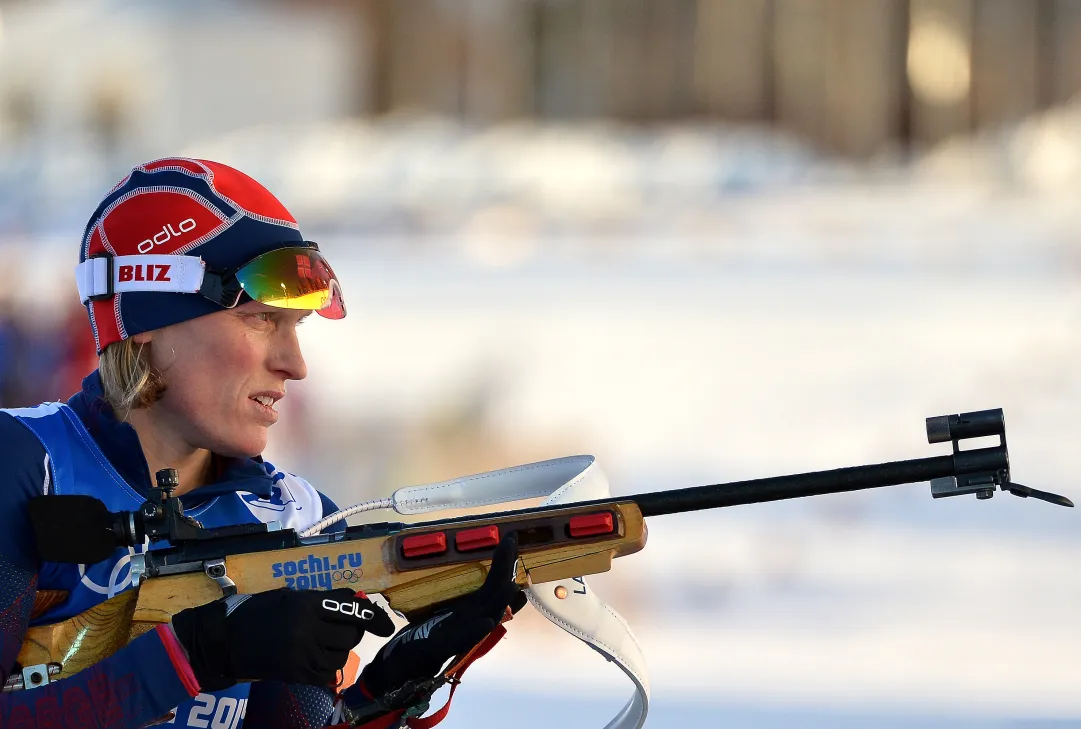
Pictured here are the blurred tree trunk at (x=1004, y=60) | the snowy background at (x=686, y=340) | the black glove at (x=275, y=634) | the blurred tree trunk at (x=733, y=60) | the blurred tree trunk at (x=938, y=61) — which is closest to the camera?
the black glove at (x=275, y=634)

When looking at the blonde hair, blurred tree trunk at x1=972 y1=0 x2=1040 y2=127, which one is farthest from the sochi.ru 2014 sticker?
blurred tree trunk at x1=972 y1=0 x2=1040 y2=127

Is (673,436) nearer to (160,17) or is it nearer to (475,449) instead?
(475,449)

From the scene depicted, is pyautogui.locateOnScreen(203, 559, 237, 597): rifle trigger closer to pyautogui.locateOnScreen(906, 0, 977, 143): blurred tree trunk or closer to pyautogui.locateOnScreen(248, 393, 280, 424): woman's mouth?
pyautogui.locateOnScreen(248, 393, 280, 424): woman's mouth

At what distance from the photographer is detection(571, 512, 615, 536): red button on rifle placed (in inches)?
90.7

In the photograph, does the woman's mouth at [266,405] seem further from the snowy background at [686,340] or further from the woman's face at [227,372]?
the snowy background at [686,340]

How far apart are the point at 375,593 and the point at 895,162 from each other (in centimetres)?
2170

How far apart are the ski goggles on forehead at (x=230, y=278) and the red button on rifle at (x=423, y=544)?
393 mm

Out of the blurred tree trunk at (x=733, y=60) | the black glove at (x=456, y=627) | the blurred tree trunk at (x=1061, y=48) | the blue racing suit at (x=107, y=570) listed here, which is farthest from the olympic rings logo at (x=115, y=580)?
the blurred tree trunk at (x=1061, y=48)

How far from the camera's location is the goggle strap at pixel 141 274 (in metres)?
2.42

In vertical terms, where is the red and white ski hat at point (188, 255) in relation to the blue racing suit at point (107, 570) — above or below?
above

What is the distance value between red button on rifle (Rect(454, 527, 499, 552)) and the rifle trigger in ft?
1.02

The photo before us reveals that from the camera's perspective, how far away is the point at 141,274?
8.02 ft

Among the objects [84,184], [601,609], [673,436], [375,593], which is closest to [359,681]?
[375,593]

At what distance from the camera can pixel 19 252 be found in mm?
14938
